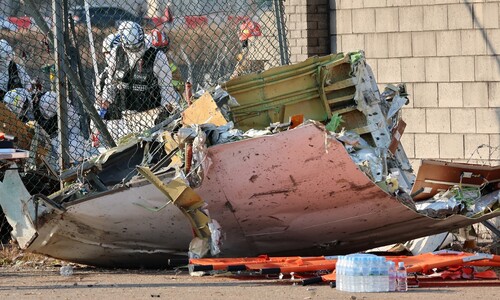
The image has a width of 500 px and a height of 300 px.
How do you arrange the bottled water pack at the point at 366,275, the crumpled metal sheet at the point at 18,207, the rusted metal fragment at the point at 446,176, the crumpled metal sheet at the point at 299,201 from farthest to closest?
the rusted metal fragment at the point at 446,176
the crumpled metal sheet at the point at 18,207
the crumpled metal sheet at the point at 299,201
the bottled water pack at the point at 366,275

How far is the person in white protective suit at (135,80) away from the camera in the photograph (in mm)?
10969

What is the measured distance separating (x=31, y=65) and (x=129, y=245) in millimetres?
2951

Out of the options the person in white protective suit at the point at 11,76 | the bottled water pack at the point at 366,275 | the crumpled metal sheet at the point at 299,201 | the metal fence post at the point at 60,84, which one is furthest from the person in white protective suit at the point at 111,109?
the bottled water pack at the point at 366,275

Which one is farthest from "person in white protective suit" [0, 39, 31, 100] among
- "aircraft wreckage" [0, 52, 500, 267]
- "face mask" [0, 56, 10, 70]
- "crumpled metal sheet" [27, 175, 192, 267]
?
"crumpled metal sheet" [27, 175, 192, 267]

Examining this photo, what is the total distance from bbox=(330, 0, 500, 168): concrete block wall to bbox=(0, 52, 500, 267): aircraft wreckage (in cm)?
192

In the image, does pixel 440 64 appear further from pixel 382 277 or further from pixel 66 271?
pixel 382 277

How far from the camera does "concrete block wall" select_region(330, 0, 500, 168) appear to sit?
11.2 m

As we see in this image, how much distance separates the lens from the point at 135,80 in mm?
11367

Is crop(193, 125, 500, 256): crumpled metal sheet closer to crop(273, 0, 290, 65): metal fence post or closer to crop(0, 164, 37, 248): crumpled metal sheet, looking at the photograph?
crop(0, 164, 37, 248): crumpled metal sheet

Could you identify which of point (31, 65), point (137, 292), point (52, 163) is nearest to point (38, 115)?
point (31, 65)

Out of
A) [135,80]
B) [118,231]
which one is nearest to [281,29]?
[135,80]

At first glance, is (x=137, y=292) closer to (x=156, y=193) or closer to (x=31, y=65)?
(x=156, y=193)

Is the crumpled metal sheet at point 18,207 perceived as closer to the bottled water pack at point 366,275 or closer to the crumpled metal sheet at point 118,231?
the crumpled metal sheet at point 118,231

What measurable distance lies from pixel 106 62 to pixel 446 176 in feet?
12.2
